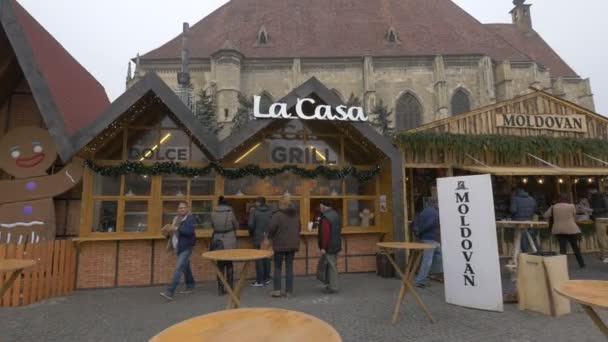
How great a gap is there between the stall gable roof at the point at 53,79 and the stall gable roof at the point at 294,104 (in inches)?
124

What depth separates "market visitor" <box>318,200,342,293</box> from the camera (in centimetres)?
616

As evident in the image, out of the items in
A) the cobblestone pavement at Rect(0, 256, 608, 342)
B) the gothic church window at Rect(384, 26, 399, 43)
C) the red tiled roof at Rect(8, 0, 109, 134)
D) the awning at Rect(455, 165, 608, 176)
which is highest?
the gothic church window at Rect(384, 26, 399, 43)

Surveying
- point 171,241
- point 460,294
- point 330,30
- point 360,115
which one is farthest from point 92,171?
point 330,30

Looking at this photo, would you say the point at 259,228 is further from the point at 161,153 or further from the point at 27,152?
the point at 27,152

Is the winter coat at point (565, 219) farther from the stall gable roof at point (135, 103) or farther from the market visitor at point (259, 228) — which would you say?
the stall gable roof at point (135, 103)

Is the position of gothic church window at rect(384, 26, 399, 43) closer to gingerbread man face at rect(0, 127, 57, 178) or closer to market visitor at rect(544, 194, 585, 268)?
market visitor at rect(544, 194, 585, 268)

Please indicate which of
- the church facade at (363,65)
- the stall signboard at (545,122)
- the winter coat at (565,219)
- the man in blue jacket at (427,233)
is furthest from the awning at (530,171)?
the church facade at (363,65)

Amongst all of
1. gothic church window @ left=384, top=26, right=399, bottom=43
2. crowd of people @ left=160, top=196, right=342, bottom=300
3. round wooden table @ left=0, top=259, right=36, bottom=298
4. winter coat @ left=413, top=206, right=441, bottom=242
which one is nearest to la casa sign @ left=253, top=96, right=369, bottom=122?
crowd of people @ left=160, top=196, right=342, bottom=300

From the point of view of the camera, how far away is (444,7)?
31203 mm

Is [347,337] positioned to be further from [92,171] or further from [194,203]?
[92,171]

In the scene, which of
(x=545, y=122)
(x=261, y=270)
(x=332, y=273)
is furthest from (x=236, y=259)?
(x=545, y=122)

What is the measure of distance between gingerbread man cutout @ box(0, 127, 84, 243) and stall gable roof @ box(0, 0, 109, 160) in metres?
0.90

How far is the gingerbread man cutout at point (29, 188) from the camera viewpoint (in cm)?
709

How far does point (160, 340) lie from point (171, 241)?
4.82m
